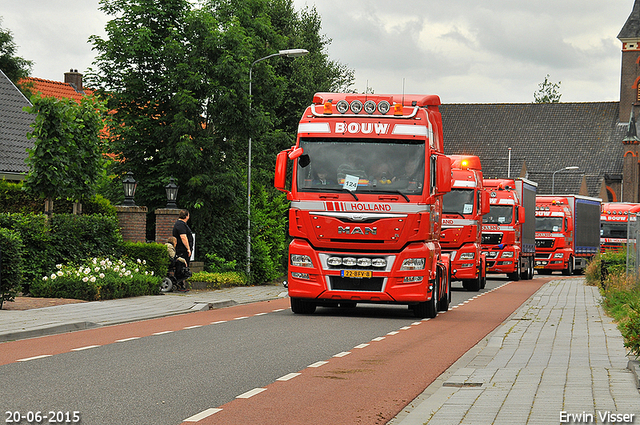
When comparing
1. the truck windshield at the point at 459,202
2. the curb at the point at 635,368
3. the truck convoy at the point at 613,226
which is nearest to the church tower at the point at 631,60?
the truck convoy at the point at 613,226

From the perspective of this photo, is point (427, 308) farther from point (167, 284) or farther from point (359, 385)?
point (359, 385)

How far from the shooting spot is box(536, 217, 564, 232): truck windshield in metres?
42.6

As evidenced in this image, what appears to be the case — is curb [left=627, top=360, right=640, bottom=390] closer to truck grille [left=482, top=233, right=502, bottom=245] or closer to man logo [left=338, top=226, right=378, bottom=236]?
man logo [left=338, top=226, right=378, bottom=236]

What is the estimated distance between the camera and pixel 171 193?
24.0 meters

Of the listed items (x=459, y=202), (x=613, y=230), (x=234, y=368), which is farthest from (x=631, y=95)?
(x=234, y=368)

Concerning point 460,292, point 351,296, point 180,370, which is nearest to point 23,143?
point 460,292

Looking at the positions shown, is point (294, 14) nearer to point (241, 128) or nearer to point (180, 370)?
point (241, 128)

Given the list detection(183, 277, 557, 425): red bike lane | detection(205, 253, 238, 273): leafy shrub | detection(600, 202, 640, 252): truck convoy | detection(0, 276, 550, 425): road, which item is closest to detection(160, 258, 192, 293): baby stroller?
detection(205, 253, 238, 273): leafy shrub

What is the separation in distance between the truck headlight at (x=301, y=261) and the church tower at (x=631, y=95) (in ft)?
229

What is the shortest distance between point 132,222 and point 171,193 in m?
1.73

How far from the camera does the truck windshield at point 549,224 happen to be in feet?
140

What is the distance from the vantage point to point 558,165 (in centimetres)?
8419

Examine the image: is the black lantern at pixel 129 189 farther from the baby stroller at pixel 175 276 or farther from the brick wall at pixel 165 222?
the baby stroller at pixel 175 276

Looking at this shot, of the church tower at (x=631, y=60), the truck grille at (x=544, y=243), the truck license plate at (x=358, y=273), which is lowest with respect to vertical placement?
the truck grille at (x=544, y=243)
